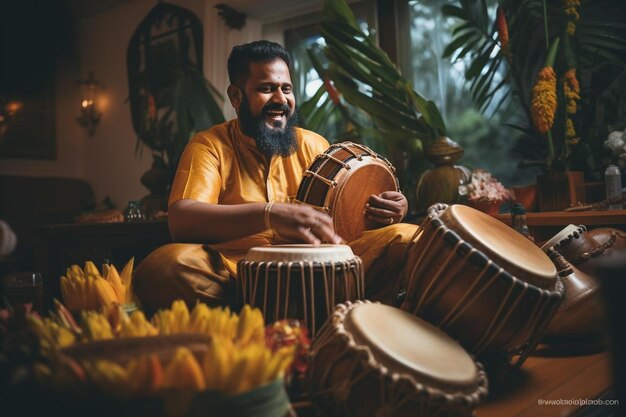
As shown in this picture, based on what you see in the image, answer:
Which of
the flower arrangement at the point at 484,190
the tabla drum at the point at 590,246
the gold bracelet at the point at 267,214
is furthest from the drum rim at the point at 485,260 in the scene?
the flower arrangement at the point at 484,190

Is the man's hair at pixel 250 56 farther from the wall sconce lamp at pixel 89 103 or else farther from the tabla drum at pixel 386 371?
the wall sconce lamp at pixel 89 103

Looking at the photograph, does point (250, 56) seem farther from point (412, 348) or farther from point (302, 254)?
point (412, 348)

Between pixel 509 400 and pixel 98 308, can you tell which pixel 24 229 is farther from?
pixel 509 400

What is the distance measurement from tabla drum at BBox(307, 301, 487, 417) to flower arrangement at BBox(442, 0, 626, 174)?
1.87 meters

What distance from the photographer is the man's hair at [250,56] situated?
91.3 inches

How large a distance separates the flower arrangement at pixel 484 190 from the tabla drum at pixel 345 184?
1.01m

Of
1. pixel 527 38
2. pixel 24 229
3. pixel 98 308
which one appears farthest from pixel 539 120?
pixel 24 229

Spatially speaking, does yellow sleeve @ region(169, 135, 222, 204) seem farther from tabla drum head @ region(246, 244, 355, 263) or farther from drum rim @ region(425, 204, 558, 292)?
drum rim @ region(425, 204, 558, 292)

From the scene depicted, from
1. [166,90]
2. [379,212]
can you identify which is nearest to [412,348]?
[379,212]

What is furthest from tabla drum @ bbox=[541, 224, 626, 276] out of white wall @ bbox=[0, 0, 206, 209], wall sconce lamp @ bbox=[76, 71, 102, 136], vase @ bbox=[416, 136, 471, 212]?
wall sconce lamp @ bbox=[76, 71, 102, 136]

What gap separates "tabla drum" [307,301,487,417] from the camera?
1.21 metres

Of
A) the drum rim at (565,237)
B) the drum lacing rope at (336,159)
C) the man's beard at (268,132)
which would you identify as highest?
the man's beard at (268,132)

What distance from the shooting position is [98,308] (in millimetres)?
1647

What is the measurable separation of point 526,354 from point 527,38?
2237mm
